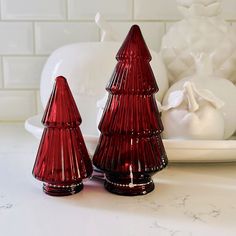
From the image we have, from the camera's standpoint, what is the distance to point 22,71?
39.8 inches

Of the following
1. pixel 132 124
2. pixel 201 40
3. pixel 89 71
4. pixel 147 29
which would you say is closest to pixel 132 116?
pixel 132 124

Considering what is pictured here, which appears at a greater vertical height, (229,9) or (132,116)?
(229,9)

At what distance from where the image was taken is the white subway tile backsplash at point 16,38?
Answer: 3.24 ft

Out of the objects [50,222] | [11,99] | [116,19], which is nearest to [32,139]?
[11,99]

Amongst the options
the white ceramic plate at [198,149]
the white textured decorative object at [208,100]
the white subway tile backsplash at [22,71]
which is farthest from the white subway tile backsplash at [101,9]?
the white ceramic plate at [198,149]

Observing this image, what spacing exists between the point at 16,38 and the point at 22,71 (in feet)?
0.24

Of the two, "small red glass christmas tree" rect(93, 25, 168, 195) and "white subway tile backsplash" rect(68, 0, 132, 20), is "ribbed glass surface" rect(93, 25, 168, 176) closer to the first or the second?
"small red glass christmas tree" rect(93, 25, 168, 195)

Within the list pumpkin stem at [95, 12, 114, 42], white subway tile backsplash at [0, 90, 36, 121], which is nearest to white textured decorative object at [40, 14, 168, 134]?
pumpkin stem at [95, 12, 114, 42]

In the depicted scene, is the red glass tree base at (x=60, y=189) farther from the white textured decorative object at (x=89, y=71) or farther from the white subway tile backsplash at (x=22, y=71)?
the white subway tile backsplash at (x=22, y=71)

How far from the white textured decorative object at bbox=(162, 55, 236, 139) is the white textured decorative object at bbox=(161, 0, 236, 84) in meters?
0.08

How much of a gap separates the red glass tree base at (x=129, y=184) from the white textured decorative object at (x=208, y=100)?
13 cm

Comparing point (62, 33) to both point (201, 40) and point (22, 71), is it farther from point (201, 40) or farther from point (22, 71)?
point (201, 40)

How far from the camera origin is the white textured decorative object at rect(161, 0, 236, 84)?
835 mm

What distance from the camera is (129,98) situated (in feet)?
1.82
